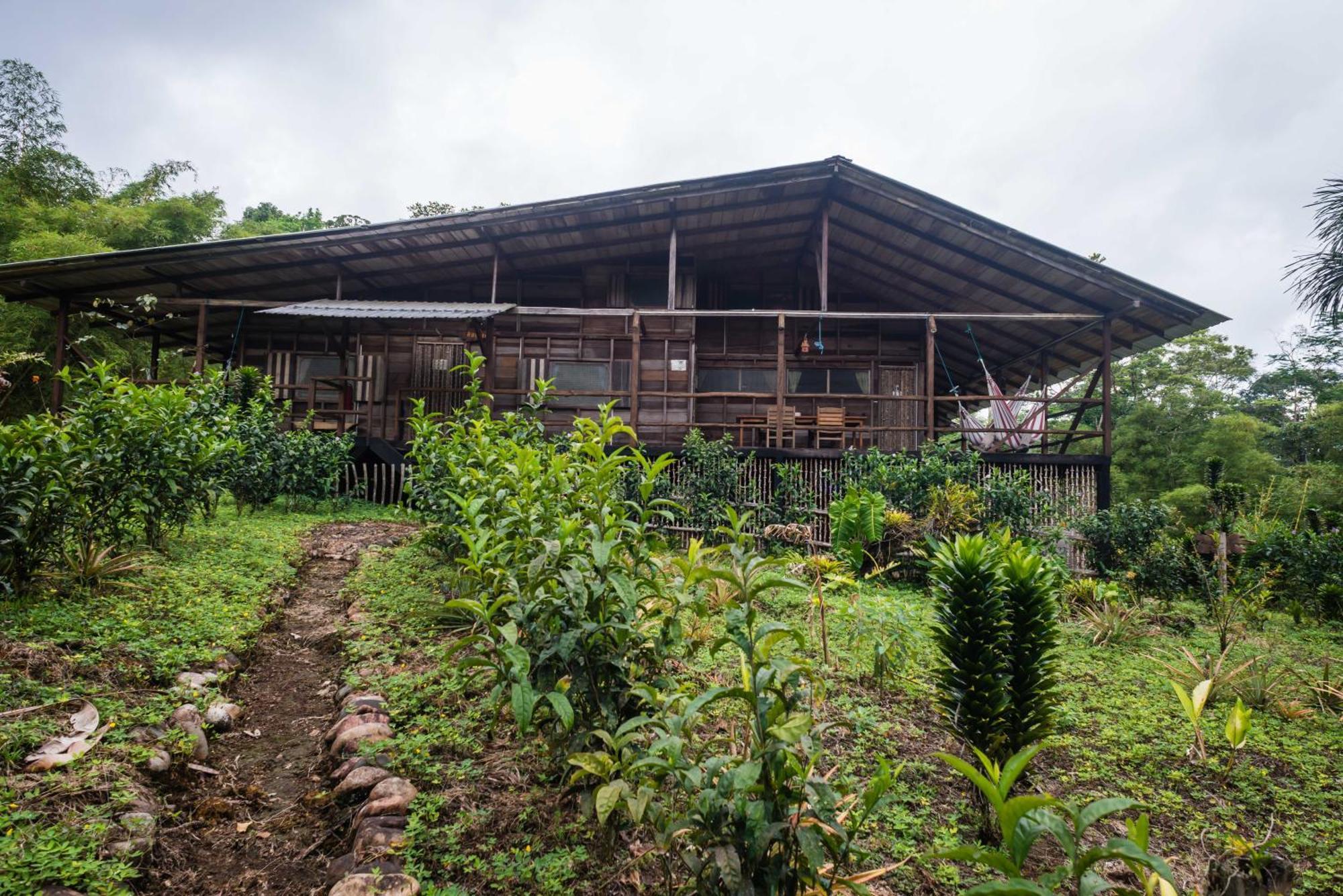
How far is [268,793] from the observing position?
8.61ft

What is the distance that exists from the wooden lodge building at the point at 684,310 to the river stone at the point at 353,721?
6.92 meters

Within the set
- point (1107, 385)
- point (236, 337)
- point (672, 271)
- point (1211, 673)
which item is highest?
point (672, 271)

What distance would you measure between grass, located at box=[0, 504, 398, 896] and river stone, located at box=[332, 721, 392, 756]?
67cm

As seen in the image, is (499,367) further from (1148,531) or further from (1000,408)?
(1148,531)

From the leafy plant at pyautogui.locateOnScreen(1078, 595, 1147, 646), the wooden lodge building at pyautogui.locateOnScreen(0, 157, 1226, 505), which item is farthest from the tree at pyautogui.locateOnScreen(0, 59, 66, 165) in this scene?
the leafy plant at pyautogui.locateOnScreen(1078, 595, 1147, 646)

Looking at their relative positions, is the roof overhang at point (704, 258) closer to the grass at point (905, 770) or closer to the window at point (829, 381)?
the window at point (829, 381)

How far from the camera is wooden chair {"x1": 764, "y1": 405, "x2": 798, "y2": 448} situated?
1133 cm

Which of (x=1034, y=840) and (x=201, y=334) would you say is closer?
(x=1034, y=840)

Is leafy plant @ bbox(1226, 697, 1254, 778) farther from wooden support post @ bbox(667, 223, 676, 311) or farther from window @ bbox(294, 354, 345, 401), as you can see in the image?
window @ bbox(294, 354, 345, 401)

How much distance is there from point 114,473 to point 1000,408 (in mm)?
11050

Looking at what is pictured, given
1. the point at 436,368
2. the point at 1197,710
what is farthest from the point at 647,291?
the point at 1197,710

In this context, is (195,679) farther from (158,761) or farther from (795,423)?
→ (795,423)

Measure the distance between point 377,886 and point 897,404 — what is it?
12.7 m

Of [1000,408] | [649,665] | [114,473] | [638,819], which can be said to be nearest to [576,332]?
[1000,408]
